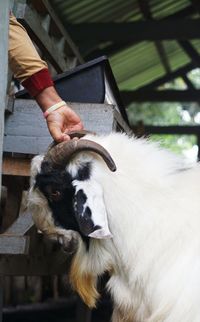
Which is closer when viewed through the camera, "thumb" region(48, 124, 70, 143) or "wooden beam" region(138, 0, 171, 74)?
"thumb" region(48, 124, 70, 143)

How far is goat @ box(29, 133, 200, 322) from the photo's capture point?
4.01 m

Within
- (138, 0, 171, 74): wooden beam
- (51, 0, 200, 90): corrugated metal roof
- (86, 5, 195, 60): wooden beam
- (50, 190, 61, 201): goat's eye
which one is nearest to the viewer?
(50, 190, 61, 201): goat's eye

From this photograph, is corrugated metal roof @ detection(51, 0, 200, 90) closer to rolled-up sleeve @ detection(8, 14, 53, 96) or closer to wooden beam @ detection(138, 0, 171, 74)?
wooden beam @ detection(138, 0, 171, 74)

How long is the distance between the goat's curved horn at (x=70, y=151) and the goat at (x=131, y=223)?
0.06ft

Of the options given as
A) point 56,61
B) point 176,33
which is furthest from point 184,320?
point 176,33

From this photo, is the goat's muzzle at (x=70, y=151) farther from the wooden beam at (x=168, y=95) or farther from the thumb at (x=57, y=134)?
the wooden beam at (x=168, y=95)

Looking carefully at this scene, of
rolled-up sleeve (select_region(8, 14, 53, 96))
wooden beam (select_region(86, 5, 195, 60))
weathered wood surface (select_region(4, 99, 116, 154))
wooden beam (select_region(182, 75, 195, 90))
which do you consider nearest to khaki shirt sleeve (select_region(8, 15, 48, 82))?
rolled-up sleeve (select_region(8, 14, 53, 96))

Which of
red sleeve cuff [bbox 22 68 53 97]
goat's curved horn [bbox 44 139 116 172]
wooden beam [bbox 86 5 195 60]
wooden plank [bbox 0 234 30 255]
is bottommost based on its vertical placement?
wooden plank [bbox 0 234 30 255]

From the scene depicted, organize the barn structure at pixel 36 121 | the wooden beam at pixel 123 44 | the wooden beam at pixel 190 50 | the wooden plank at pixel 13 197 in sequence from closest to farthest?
the barn structure at pixel 36 121, the wooden plank at pixel 13 197, the wooden beam at pixel 123 44, the wooden beam at pixel 190 50

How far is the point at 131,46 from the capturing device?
578 inches

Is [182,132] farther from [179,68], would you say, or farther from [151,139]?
[151,139]

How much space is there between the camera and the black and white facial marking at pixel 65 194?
4047 mm

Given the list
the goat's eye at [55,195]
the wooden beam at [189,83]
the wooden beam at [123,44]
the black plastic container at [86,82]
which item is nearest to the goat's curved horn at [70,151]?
the goat's eye at [55,195]

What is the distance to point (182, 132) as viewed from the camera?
16859mm
